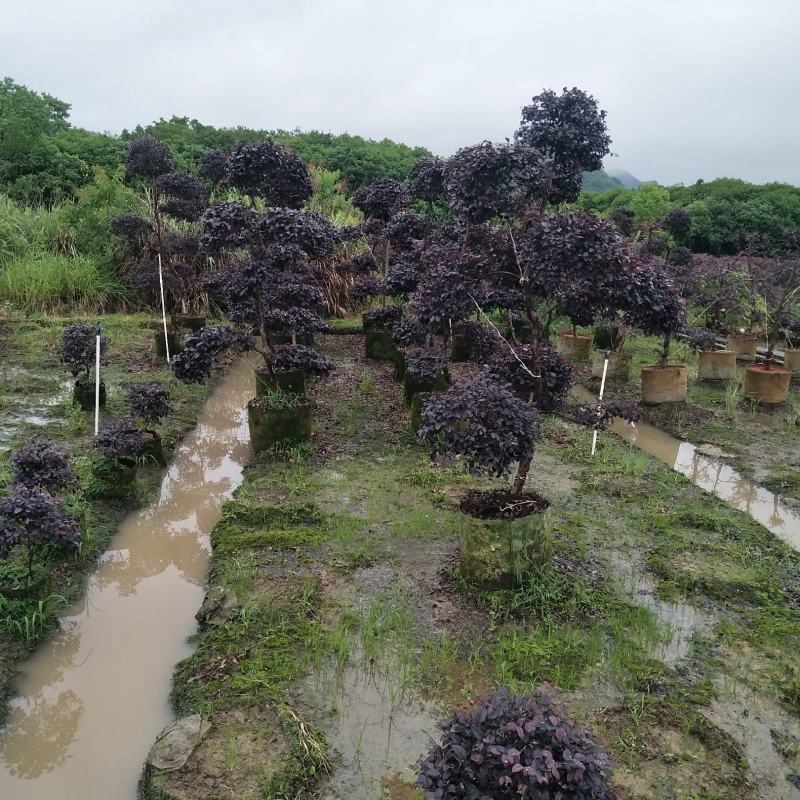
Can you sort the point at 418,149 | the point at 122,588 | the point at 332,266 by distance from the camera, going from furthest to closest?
the point at 418,149
the point at 332,266
the point at 122,588

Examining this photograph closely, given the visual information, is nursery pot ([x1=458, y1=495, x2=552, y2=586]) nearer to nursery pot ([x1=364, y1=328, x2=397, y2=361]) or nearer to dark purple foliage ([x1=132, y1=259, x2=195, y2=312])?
nursery pot ([x1=364, y1=328, x2=397, y2=361])

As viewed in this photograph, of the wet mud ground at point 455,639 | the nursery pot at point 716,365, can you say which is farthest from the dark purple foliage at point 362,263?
the wet mud ground at point 455,639

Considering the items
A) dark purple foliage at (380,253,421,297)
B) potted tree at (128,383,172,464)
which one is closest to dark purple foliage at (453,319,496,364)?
dark purple foliage at (380,253,421,297)

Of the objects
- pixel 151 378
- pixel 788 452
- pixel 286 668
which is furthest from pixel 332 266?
pixel 286 668

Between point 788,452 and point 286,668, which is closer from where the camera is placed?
point 286,668

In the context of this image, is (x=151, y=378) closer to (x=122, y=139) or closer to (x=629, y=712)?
(x=629, y=712)

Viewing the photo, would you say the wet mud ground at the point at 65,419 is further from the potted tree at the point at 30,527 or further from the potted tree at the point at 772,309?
the potted tree at the point at 772,309
